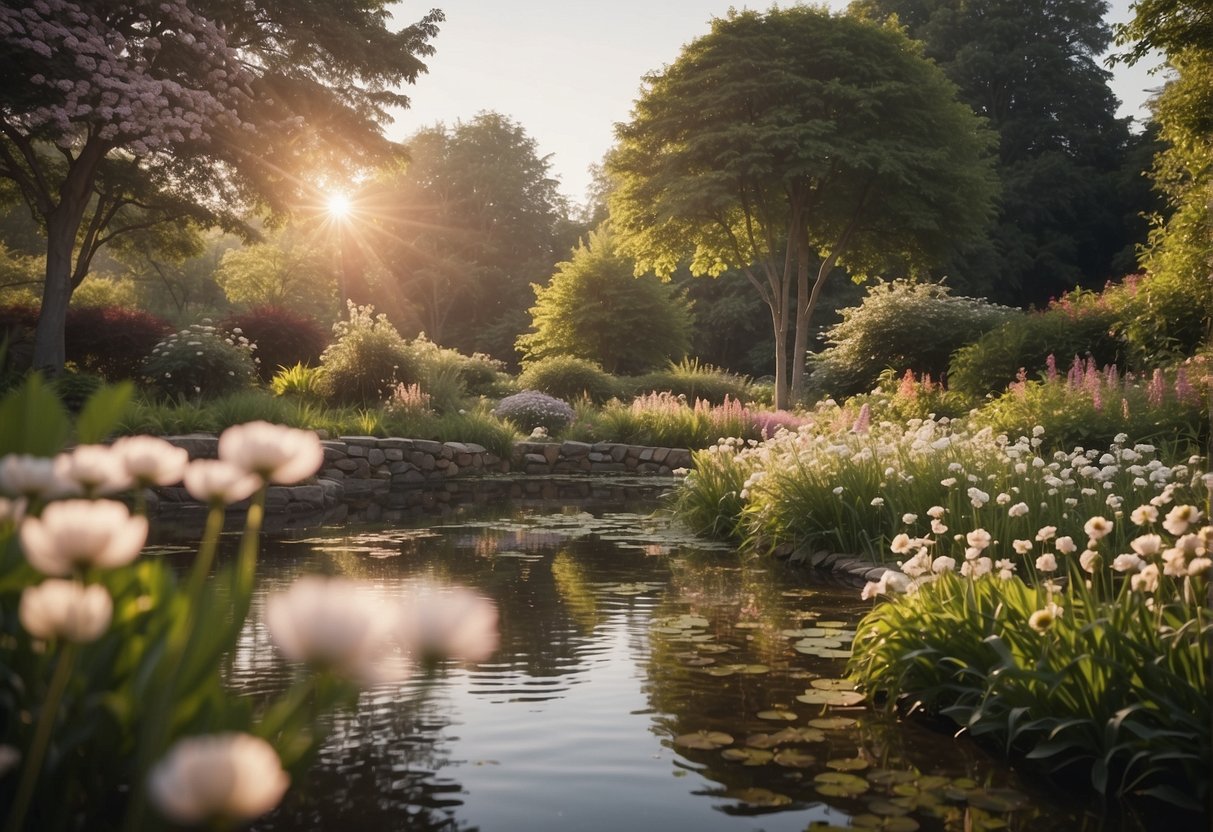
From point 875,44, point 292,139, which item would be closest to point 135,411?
point 292,139

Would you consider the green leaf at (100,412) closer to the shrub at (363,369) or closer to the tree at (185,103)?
the tree at (185,103)

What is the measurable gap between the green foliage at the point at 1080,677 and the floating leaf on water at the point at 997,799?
13 centimetres

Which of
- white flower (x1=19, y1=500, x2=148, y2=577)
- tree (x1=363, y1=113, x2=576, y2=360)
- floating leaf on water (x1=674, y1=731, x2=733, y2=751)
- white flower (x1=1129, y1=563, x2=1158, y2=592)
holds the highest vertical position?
tree (x1=363, y1=113, x2=576, y2=360)

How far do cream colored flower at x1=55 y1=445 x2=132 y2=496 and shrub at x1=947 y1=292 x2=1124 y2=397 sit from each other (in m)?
14.7

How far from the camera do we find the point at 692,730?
11.7 feet

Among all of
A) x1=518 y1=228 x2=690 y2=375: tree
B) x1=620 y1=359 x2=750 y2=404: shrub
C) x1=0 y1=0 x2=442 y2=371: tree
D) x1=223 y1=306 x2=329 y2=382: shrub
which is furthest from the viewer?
x1=518 y1=228 x2=690 y2=375: tree

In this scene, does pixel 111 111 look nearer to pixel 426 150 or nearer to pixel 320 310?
pixel 320 310

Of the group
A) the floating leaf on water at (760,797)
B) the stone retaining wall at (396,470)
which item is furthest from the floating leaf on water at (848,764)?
the stone retaining wall at (396,470)

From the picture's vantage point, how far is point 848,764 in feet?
10.5

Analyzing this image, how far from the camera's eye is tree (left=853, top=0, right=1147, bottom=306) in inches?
1397

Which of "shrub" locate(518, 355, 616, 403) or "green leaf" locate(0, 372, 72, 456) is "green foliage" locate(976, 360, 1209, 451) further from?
"shrub" locate(518, 355, 616, 403)

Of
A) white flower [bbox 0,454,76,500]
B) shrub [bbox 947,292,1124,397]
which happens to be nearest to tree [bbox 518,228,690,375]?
shrub [bbox 947,292,1124,397]

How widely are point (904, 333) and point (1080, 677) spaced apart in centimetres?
1748

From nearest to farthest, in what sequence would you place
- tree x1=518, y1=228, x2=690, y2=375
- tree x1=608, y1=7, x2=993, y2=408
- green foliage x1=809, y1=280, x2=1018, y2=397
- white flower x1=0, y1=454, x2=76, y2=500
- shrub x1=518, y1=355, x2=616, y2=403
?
white flower x1=0, y1=454, x2=76, y2=500
green foliage x1=809, y1=280, x2=1018, y2=397
tree x1=608, y1=7, x2=993, y2=408
shrub x1=518, y1=355, x2=616, y2=403
tree x1=518, y1=228, x2=690, y2=375
